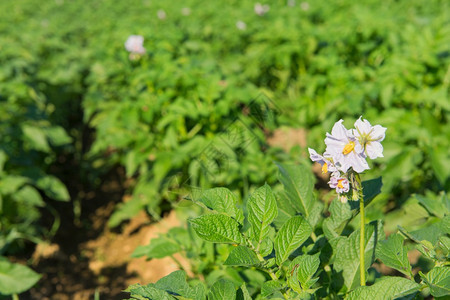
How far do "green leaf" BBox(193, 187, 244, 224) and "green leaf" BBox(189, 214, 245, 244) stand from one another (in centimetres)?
3

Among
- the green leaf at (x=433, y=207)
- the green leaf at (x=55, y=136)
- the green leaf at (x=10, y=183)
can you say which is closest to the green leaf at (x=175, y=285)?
the green leaf at (x=433, y=207)

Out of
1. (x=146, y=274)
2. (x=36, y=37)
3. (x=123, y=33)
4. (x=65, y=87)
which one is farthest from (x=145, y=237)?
(x=36, y=37)

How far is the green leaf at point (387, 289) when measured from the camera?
0.85 m

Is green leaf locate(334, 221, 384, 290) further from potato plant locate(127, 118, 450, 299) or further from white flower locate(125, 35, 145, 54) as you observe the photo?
white flower locate(125, 35, 145, 54)

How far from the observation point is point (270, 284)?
0.91 m

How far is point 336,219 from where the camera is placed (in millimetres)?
1099

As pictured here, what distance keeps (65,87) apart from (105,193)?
1425mm

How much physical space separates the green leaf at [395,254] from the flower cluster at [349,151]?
20 centimetres

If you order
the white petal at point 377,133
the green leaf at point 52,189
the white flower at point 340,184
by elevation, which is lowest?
the green leaf at point 52,189

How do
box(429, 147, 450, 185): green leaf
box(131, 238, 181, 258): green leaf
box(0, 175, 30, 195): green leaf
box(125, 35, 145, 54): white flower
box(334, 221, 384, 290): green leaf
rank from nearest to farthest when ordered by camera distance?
box(334, 221, 384, 290): green leaf → box(131, 238, 181, 258): green leaf → box(429, 147, 450, 185): green leaf → box(0, 175, 30, 195): green leaf → box(125, 35, 145, 54): white flower

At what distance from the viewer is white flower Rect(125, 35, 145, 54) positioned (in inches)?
136

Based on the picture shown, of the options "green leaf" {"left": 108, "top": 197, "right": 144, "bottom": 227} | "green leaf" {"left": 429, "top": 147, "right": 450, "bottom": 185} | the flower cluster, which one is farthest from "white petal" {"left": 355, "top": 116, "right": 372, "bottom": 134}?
"green leaf" {"left": 108, "top": 197, "right": 144, "bottom": 227}

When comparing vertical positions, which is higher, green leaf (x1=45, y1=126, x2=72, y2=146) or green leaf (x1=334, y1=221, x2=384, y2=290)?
green leaf (x1=334, y1=221, x2=384, y2=290)

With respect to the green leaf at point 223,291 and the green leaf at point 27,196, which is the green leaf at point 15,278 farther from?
the green leaf at point 223,291
